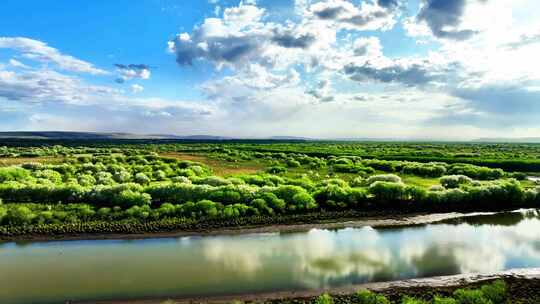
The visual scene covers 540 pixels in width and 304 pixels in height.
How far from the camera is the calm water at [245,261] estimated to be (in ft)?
56.1

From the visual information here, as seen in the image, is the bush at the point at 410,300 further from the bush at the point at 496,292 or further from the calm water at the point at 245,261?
the calm water at the point at 245,261

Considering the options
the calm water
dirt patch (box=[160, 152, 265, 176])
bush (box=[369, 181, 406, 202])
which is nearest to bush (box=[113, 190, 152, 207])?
the calm water

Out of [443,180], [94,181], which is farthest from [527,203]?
[94,181]

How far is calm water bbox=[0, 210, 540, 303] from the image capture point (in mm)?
17109

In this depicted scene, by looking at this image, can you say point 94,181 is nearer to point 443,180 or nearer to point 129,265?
point 129,265

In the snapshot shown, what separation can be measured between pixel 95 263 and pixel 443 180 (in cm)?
3934

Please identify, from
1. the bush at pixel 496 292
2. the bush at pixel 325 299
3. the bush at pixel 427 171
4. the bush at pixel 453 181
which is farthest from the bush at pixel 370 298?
the bush at pixel 427 171

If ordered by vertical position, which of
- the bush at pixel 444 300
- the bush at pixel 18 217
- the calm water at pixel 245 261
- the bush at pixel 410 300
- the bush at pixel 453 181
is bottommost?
the calm water at pixel 245 261

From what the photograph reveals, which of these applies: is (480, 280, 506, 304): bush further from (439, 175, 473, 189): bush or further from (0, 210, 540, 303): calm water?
(439, 175, 473, 189): bush

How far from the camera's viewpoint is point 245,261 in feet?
66.7

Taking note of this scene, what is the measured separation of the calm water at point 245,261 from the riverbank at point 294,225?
0.84 metres

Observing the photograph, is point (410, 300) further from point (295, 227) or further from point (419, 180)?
point (419, 180)

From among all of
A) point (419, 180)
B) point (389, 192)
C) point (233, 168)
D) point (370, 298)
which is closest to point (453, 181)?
point (419, 180)

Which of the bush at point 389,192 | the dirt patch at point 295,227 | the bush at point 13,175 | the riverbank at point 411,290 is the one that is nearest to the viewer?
the riverbank at point 411,290
